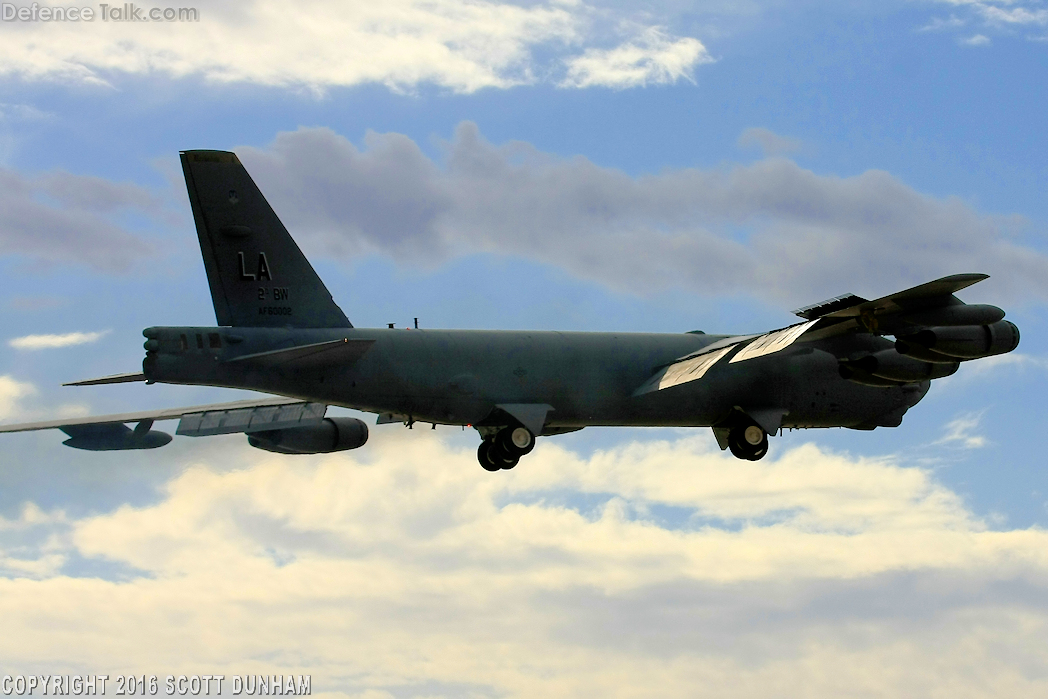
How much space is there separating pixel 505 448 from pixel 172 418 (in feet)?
27.5

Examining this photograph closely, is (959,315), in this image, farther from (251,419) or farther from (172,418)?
(172,418)

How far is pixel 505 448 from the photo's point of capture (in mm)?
30312

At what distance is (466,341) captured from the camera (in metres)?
29.5

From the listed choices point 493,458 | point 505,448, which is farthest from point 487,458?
point 505,448

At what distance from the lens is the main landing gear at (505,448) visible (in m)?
30.0

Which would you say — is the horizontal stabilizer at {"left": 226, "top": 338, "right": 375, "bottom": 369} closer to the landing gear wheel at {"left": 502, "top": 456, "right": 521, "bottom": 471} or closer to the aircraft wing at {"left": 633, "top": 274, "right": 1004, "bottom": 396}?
the landing gear wheel at {"left": 502, "top": 456, "right": 521, "bottom": 471}

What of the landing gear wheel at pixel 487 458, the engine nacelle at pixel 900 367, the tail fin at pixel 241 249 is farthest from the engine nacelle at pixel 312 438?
the engine nacelle at pixel 900 367

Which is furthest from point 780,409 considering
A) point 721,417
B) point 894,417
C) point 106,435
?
point 106,435

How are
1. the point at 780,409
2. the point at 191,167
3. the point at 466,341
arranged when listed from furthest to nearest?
the point at 780,409 < the point at 466,341 < the point at 191,167

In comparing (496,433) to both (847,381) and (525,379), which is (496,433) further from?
(847,381)

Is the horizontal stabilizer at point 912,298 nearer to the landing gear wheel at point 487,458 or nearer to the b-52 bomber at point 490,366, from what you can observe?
the b-52 bomber at point 490,366

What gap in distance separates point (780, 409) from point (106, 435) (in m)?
17.0

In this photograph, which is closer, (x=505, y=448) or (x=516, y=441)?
(x=516, y=441)

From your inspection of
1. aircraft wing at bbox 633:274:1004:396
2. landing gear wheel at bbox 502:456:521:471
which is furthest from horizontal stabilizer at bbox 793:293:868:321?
landing gear wheel at bbox 502:456:521:471
